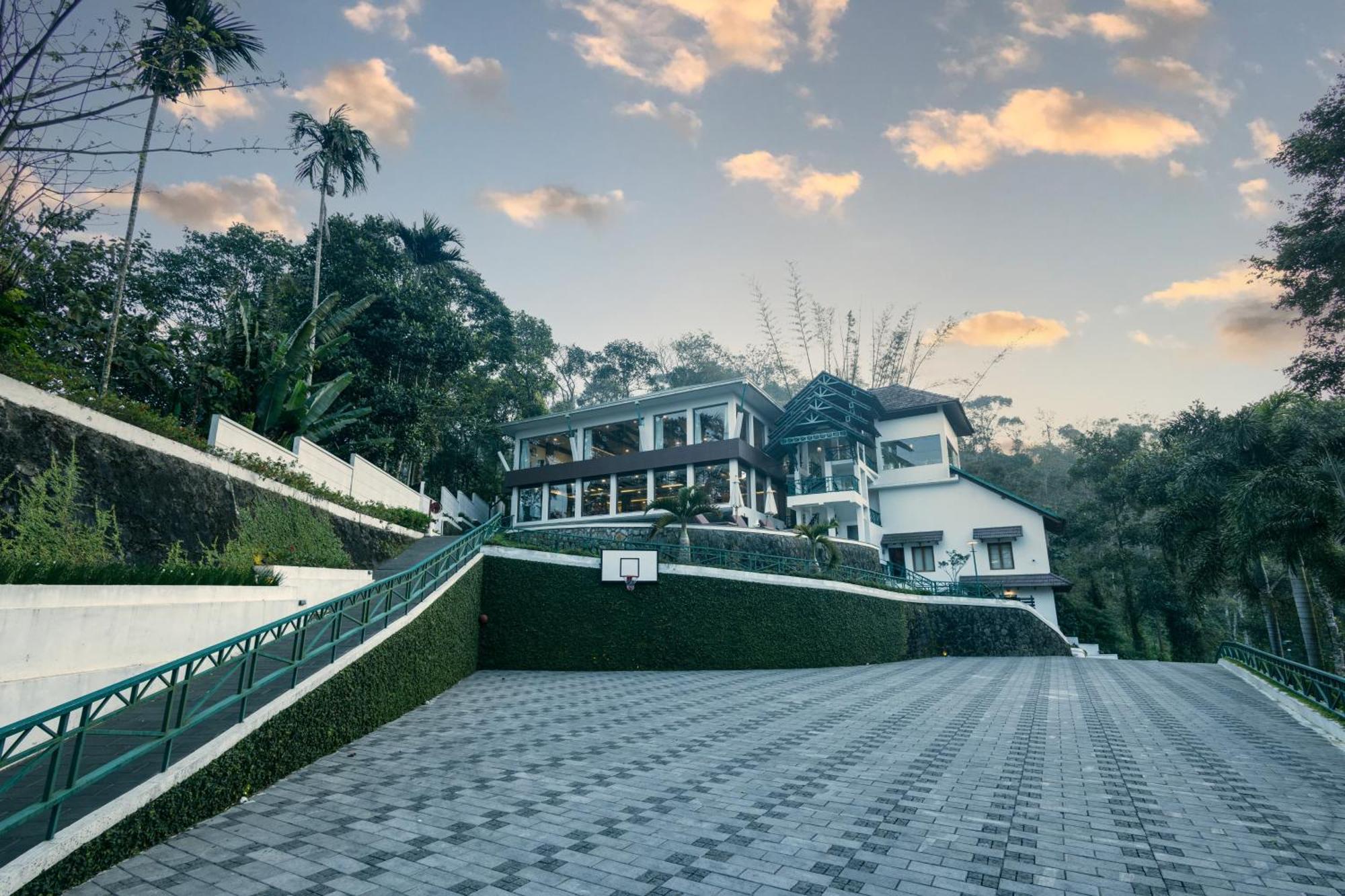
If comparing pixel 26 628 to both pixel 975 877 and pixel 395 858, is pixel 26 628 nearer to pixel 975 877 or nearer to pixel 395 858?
pixel 395 858

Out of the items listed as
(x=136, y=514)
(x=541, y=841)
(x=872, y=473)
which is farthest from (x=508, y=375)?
(x=541, y=841)

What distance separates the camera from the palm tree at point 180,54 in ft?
25.5

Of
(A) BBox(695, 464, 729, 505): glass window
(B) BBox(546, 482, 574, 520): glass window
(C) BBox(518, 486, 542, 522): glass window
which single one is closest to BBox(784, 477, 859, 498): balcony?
(A) BBox(695, 464, 729, 505): glass window

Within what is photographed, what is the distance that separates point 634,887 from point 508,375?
39.0m

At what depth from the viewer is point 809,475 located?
33656 millimetres

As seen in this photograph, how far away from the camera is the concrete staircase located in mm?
Answer: 15145

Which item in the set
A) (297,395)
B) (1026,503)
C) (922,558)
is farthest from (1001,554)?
(297,395)

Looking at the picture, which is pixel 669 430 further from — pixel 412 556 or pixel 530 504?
pixel 412 556

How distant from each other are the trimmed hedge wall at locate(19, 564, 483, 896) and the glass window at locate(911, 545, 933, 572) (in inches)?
1089

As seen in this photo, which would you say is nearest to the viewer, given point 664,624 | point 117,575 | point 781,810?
point 781,810

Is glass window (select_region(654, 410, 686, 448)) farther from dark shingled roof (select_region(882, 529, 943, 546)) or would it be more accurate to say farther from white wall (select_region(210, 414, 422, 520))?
white wall (select_region(210, 414, 422, 520))

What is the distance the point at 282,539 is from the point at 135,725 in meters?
7.17

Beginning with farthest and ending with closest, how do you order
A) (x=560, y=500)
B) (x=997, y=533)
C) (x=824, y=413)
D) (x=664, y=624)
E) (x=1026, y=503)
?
(x=560, y=500), (x=824, y=413), (x=997, y=533), (x=1026, y=503), (x=664, y=624)

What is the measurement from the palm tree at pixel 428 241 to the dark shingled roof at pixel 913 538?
3011 centimetres
